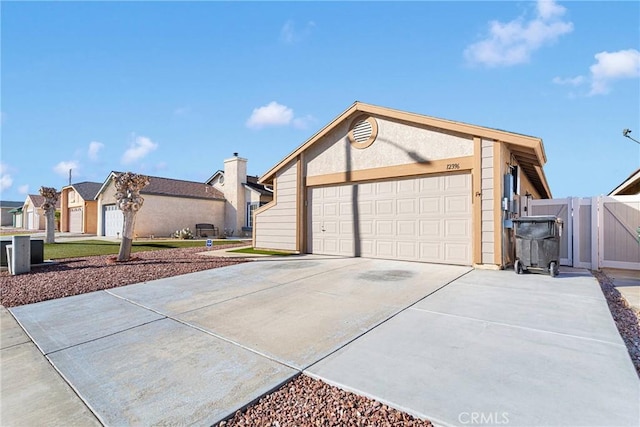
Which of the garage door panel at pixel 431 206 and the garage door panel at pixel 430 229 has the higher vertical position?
the garage door panel at pixel 431 206

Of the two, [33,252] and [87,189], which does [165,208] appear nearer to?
[87,189]

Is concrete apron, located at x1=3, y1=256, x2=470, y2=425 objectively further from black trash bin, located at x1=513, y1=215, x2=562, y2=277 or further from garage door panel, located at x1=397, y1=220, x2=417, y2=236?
garage door panel, located at x1=397, y1=220, x2=417, y2=236

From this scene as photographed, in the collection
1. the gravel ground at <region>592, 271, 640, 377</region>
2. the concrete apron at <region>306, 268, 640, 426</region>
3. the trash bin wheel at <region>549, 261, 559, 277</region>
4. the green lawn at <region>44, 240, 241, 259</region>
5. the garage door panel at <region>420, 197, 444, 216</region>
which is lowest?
the gravel ground at <region>592, 271, 640, 377</region>

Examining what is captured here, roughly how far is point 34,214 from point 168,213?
2841 centimetres

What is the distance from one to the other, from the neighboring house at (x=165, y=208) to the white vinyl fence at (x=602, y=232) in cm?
2212

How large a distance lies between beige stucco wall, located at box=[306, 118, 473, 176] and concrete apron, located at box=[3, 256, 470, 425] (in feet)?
12.1

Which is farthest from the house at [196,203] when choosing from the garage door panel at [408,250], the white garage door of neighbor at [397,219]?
the garage door panel at [408,250]

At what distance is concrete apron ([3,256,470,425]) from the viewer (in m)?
2.57

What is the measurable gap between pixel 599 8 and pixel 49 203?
24301mm

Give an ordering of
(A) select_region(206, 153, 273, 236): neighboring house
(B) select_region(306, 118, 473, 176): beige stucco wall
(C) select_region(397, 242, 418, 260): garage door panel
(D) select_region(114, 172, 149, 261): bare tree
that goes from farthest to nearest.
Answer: (A) select_region(206, 153, 273, 236): neighboring house < (D) select_region(114, 172, 149, 261): bare tree < (C) select_region(397, 242, 418, 260): garage door panel < (B) select_region(306, 118, 473, 176): beige stucco wall

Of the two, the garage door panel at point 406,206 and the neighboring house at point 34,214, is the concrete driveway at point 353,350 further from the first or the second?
the neighboring house at point 34,214

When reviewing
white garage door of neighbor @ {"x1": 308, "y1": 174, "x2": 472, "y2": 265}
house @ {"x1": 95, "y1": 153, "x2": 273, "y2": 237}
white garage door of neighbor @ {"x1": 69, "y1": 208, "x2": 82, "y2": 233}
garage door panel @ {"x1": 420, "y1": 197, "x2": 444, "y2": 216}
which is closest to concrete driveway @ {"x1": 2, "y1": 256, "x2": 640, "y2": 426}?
white garage door of neighbor @ {"x1": 308, "y1": 174, "x2": 472, "y2": 265}

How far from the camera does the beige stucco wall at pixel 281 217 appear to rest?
12.2 m

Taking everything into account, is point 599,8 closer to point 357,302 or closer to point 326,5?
point 326,5
